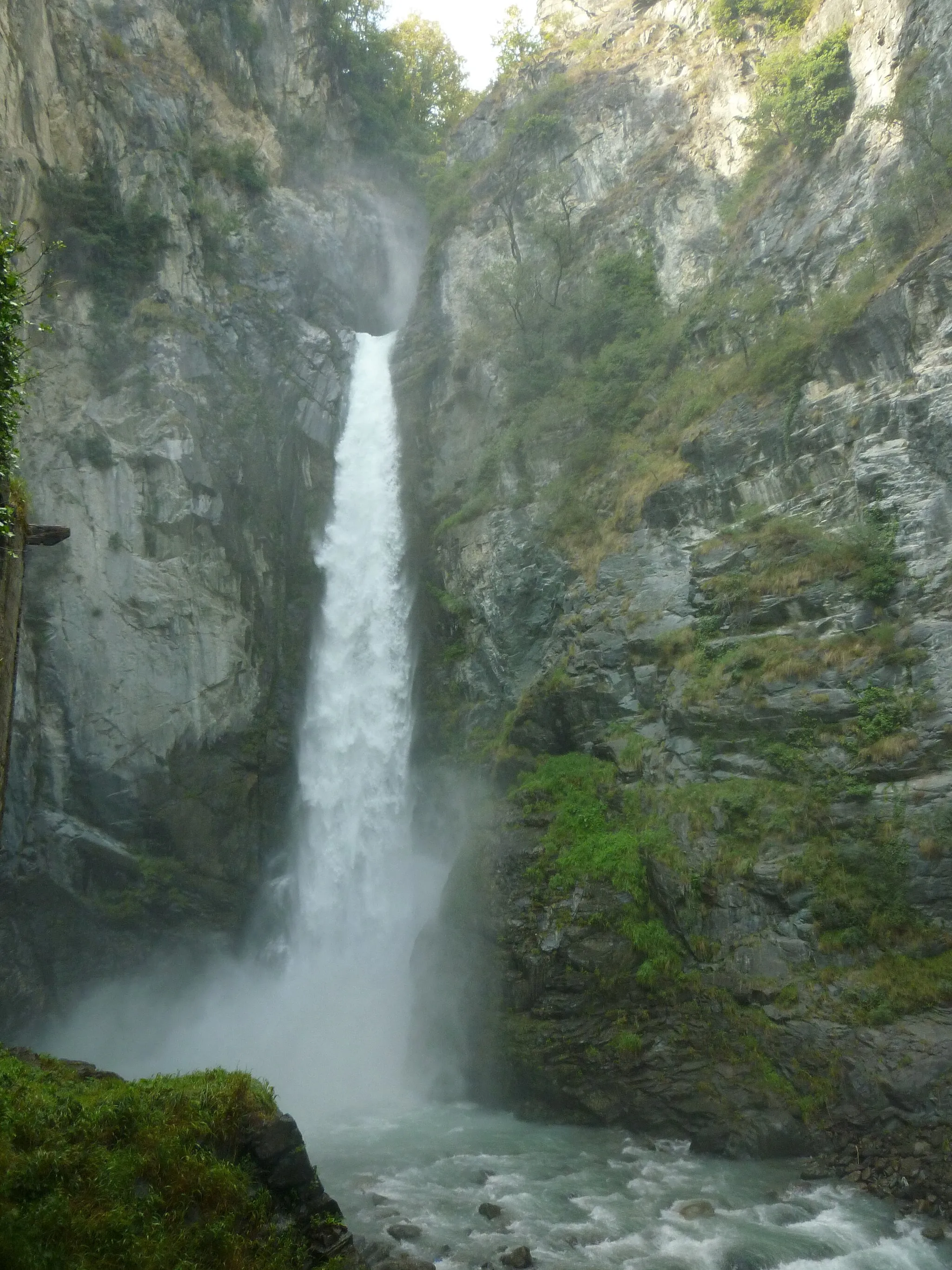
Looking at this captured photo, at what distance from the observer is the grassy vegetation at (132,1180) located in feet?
21.2

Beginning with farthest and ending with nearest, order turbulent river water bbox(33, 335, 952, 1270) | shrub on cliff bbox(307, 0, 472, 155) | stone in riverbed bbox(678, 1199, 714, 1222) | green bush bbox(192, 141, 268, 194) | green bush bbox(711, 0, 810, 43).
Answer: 1. shrub on cliff bbox(307, 0, 472, 155)
2. green bush bbox(192, 141, 268, 194)
3. green bush bbox(711, 0, 810, 43)
4. stone in riverbed bbox(678, 1199, 714, 1222)
5. turbulent river water bbox(33, 335, 952, 1270)

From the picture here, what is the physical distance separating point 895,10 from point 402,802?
22007 mm

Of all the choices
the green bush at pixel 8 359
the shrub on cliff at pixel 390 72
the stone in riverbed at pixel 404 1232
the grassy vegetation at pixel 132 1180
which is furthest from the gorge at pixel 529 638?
the green bush at pixel 8 359

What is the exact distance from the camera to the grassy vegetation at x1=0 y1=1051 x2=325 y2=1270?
645cm

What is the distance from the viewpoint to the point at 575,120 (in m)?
31.5

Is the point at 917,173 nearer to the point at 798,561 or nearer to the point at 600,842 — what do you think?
the point at 798,561

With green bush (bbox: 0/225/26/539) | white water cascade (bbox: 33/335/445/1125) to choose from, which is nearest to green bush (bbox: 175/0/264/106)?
white water cascade (bbox: 33/335/445/1125)

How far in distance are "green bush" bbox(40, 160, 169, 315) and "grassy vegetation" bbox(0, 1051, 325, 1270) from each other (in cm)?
2257

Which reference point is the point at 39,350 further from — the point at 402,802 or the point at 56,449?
the point at 402,802

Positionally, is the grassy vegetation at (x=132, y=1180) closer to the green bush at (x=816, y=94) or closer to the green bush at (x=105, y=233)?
the green bush at (x=105, y=233)

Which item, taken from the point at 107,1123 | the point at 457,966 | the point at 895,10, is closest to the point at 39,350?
the point at 457,966

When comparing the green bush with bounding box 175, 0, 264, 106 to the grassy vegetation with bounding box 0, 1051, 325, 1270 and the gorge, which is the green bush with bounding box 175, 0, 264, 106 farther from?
the grassy vegetation with bounding box 0, 1051, 325, 1270

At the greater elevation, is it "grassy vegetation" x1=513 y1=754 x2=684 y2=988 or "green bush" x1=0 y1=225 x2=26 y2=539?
"green bush" x1=0 y1=225 x2=26 y2=539

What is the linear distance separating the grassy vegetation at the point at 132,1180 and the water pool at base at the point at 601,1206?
2216mm
